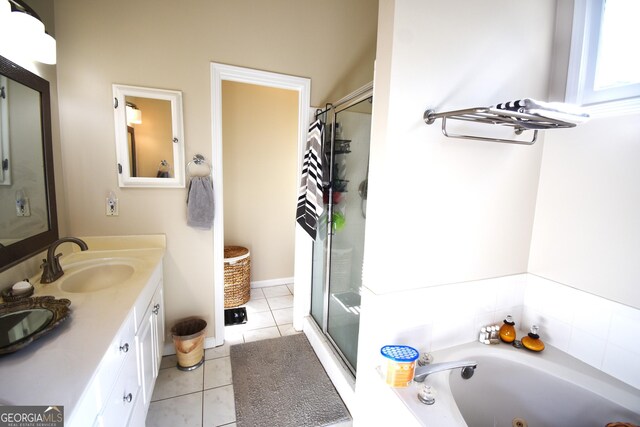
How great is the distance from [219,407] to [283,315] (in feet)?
3.74

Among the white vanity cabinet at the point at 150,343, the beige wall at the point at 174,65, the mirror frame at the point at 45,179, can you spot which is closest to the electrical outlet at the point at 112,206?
the beige wall at the point at 174,65

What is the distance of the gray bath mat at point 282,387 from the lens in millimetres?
1665

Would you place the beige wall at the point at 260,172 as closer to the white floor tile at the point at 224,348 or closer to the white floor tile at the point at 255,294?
the white floor tile at the point at 255,294

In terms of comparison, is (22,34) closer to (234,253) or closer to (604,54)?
(234,253)

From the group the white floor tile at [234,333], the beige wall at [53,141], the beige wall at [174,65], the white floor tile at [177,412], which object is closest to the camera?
the beige wall at [53,141]

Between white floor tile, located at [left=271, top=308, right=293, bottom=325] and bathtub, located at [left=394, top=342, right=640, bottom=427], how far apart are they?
5.52 ft

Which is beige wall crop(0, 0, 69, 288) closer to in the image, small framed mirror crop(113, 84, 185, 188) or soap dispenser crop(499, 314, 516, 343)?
small framed mirror crop(113, 84, 185, 188)

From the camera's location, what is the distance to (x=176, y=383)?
1.89 m

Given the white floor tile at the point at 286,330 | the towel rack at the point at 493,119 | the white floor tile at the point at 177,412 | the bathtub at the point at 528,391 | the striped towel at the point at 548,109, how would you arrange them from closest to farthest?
the striped towel at the point at 548,109 < the towel rack at the point at 493,119 < the bathtub at the point at 528,391 < the white floor tile at the point at 177,412 < the white floor tile at the point at 286,330

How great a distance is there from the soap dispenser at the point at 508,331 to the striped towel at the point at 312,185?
126 cm

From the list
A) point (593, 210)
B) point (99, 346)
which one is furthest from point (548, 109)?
point (99, 346)

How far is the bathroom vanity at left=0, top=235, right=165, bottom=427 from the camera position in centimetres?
74

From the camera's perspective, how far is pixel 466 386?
1.29m

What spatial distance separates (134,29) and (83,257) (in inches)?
56.9
